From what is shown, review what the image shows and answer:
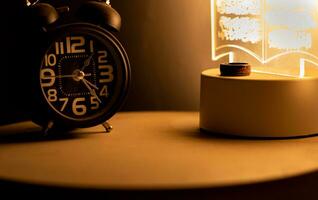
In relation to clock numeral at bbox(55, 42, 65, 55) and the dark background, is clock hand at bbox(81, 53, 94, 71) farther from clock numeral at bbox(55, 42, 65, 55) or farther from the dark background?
the dark background

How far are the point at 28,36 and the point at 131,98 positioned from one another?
13.9 inches

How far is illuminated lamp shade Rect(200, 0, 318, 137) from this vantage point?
0.97 metres

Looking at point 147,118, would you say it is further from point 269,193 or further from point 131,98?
point 269,193

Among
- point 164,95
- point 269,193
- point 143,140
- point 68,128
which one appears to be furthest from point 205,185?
point 164,95

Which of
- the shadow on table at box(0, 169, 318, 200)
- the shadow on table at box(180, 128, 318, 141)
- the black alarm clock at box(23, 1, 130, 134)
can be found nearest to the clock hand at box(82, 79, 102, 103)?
the black alarm clock at box(23, 1, 130, 134)

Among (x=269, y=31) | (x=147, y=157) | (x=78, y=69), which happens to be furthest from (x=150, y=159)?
(x=269, y=31)

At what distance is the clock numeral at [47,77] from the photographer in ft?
3.26

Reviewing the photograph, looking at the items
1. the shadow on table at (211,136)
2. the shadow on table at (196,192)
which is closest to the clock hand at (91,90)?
the shadow on table at (211,136)

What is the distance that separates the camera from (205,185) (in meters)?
0.73

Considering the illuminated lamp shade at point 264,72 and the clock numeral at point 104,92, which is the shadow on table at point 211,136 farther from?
the clock numeral at point 104,92

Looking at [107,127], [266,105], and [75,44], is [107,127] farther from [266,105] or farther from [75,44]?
[266,105]

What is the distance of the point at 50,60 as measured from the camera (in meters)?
1.00

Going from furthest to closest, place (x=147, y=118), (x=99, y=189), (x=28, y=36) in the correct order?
(x=147, y=118) < (x=28, y=36) < (x=99, y=189)

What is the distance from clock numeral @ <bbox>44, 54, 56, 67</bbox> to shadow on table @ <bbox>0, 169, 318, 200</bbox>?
0.29m
